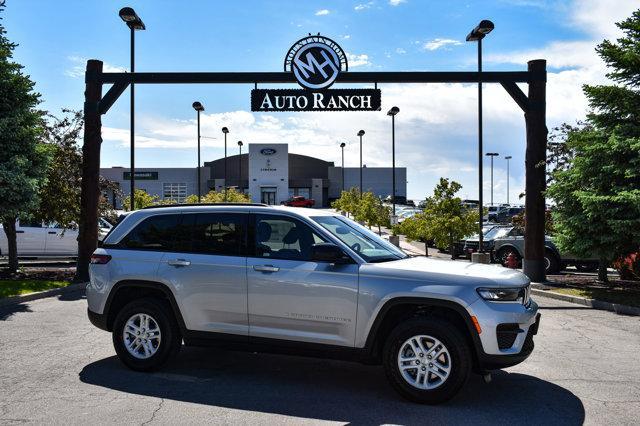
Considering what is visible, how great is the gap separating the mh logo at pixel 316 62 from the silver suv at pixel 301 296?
29.5 feet

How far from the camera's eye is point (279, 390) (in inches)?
233

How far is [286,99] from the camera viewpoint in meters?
15.4

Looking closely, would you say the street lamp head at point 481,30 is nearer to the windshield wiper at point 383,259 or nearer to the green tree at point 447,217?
the green tree at point 447,217

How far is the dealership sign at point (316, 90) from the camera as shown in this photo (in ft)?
49.6

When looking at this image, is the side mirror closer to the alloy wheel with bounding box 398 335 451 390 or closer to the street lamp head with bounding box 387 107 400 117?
the alloy wheel with bounding box 398 335 451 390

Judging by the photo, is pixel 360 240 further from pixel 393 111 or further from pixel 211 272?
pixel 393 111

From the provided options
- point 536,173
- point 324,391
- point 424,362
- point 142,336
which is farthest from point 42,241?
point 424,362

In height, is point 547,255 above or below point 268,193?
below

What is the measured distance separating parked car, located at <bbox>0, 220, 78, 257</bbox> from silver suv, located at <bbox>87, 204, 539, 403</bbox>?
540 inches

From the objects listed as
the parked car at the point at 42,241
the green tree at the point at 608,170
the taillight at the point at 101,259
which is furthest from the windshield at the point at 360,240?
the parked car at the point at 42,241

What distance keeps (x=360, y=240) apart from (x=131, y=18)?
1325cm

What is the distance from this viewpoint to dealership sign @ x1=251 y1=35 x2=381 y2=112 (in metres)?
15.1

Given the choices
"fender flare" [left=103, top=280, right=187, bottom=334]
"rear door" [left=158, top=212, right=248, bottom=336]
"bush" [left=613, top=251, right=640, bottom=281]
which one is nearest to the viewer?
"rear door" [left=158, top=212, right=248, bottom=336]

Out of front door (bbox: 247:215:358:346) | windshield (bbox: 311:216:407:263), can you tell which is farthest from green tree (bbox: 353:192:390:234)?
front door (bbox: 247:215:358:346)
